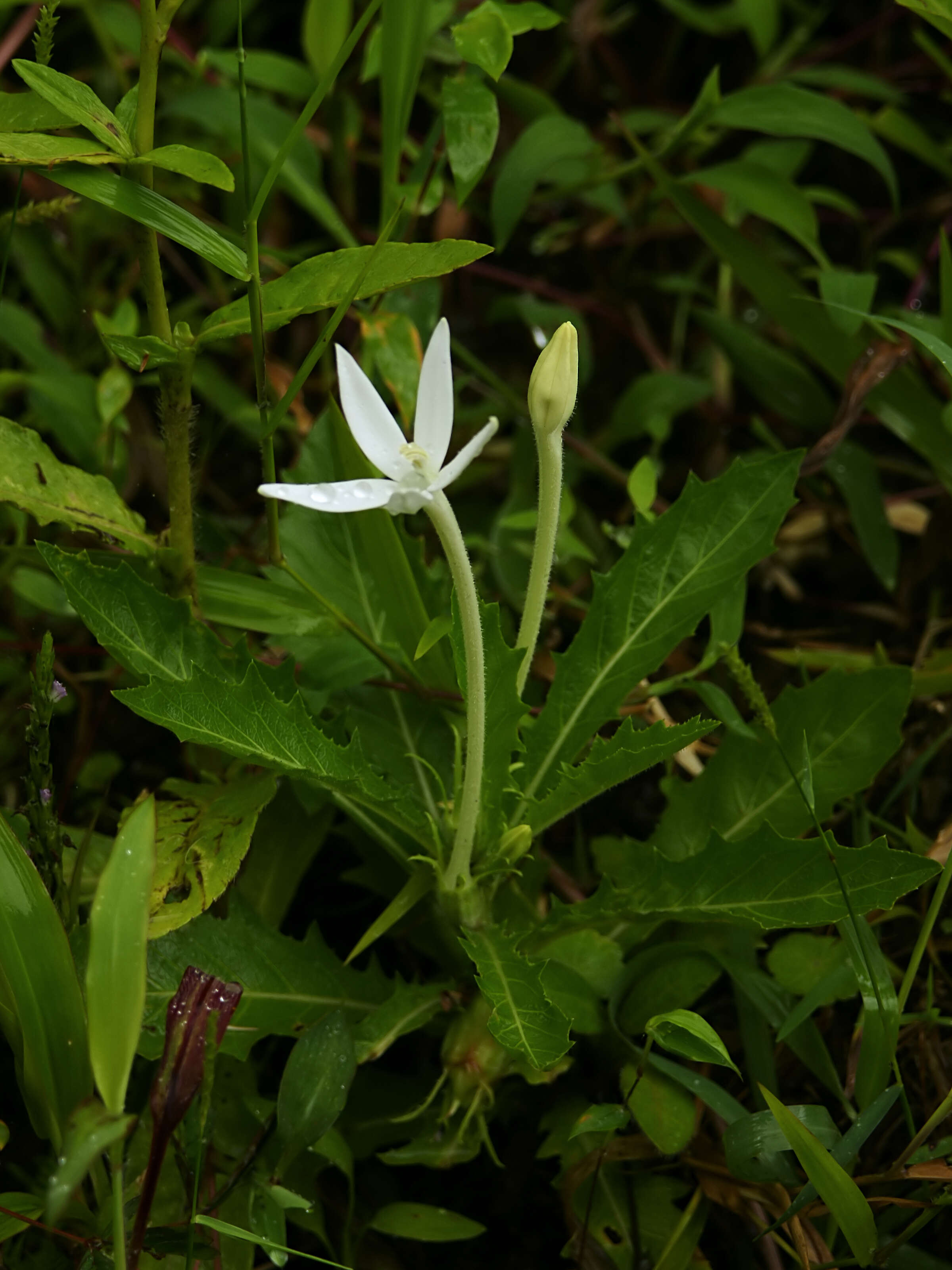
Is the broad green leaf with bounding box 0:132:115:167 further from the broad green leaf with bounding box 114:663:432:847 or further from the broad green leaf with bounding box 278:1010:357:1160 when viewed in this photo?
the broad green leaf with bounding box 278:1010:357:1160

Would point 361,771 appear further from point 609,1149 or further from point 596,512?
point 596,512

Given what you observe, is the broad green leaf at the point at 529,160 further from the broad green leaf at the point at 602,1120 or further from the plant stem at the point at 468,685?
the broad green leaf at the point at 602,1120

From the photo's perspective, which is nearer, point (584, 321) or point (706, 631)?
point (706, 631)

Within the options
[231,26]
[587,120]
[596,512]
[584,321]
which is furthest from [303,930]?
[587,120]

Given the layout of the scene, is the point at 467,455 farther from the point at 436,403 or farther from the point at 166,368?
the point at 166,368

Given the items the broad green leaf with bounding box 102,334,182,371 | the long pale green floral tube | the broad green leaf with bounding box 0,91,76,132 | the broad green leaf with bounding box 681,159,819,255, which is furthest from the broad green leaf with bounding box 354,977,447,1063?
the broad green leaf with bounding box 681,159,819,255

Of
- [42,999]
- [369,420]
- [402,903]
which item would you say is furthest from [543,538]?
[42,999]
